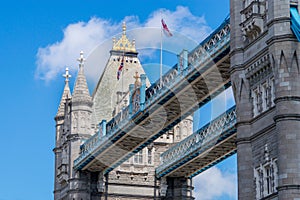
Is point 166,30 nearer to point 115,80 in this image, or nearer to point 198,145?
point 198,145

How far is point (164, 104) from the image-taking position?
57594mm

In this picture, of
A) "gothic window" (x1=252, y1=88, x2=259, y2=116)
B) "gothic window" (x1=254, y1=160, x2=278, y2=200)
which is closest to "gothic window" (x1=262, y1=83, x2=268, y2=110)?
"gothic window" (x1=252, y1=88, x2=259, y2=116)

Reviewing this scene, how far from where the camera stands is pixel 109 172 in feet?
241

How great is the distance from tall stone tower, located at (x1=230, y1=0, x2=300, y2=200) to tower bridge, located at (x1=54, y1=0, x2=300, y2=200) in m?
0.04

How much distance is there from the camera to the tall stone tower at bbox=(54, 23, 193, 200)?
71812 millimetres

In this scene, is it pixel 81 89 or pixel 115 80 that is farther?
pixel 115 80

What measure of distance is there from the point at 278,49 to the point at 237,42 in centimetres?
424

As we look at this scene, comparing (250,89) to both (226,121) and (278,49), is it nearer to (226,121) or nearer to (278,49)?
(278,49)

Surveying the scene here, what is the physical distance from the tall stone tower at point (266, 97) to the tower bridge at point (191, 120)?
0.04m

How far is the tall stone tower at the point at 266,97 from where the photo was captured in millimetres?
38375

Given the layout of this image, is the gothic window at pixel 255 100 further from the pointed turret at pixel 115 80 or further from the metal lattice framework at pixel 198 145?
the pointed turret at pixel 115 80

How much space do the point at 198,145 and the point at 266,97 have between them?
2031 centimetres

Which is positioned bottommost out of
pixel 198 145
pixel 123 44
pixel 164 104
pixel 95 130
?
pixel 198 145

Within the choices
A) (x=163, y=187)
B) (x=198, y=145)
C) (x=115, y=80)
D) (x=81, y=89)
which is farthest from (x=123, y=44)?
(x=198, y=145)
